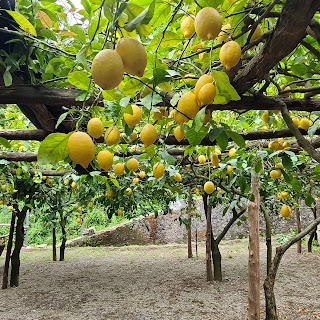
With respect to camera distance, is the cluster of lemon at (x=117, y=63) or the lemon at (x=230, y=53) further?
the lemon at (x=230, y=53)

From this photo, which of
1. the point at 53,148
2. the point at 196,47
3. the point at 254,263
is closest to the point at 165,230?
the point at 254,263

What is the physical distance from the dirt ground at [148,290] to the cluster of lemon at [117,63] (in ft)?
12.0

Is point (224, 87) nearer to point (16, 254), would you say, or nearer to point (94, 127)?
point (94, 127)

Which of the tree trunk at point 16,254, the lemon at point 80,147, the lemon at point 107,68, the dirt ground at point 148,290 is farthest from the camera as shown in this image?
the tree trunk at point 16,254

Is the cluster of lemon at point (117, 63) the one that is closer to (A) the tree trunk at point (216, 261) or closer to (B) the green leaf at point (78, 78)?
(B) the green leaf at point (78, 78)

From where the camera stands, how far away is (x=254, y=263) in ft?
9.82

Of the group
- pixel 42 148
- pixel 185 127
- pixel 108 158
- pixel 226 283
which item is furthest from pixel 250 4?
pixel 226 283

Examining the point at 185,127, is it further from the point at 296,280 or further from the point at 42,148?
the point at 296,280

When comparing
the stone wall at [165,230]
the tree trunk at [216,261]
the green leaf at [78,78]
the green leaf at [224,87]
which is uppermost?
the green leaf at [78,78]

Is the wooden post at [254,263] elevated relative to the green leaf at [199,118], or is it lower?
lower

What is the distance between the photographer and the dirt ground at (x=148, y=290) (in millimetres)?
3949

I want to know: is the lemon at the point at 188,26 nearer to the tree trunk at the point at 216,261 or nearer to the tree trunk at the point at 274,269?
the tree trunk at the point at 274,269

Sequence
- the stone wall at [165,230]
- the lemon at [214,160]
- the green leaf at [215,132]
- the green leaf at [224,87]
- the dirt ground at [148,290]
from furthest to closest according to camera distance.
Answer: the stone wall at [165,230] → the dirt ground at [148,290] → the lemon at [214,160] → the green leaf at [215,132] → the green leaf at [224,87]

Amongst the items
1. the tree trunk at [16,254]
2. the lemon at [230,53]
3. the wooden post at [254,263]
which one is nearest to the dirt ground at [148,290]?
the tree trunk at [16,254]
